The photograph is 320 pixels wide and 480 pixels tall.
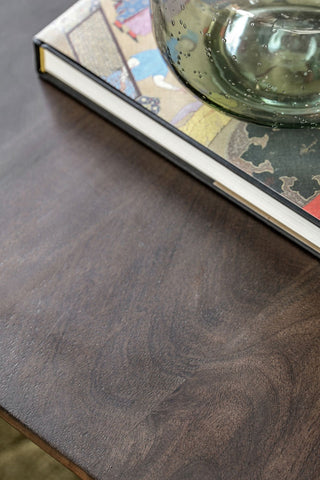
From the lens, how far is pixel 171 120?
1.78 ft

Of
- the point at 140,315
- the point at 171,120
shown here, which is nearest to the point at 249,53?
the point at 171,120

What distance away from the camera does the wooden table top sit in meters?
0.44

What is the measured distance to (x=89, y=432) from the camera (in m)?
0.44

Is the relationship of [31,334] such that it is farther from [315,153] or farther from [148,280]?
[315,153]

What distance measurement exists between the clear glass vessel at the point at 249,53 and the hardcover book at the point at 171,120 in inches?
2.2

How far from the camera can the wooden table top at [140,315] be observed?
44 cm

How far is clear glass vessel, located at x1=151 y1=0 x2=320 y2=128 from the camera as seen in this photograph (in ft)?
1.45

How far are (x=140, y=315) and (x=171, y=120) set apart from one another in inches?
6.7

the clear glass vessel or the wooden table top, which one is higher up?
the clear glass vessel

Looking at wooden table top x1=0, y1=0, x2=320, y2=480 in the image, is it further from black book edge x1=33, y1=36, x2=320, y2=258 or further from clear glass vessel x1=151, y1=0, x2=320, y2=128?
clear glass vessel x1=151, y1=0, x2=320, y2=128

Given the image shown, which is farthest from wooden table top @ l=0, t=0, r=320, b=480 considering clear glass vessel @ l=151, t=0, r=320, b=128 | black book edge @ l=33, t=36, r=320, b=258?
clear glass vessel @ l=151, t=0, r=320, b=128

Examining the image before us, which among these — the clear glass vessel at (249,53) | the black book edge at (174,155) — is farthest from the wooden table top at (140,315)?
the clear glass vessel at (249,53)

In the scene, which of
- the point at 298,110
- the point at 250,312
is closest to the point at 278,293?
the point at 250,312

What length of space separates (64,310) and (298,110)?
0.77 ft
